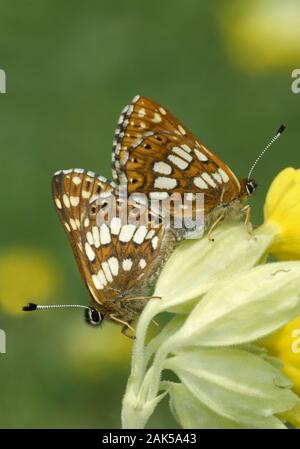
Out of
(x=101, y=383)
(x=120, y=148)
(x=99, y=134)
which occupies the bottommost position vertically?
(x=101, y=383)

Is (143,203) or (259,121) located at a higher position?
(143,203)

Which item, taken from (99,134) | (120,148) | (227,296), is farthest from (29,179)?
(227,296)

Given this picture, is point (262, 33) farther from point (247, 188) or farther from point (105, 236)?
point (105, 236)

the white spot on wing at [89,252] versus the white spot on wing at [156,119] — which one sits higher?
the white spot on wing at [156,119]

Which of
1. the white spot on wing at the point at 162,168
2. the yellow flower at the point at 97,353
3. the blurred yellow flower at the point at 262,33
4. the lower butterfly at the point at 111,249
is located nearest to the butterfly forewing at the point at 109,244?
Answer: the lower butterfly at the point at 111,249

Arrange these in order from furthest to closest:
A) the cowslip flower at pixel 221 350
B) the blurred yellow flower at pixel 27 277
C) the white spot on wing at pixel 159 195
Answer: the blurred yellow flower at pixel 27 277, the white spot on wing at pixel 159 195, the cowslip flower at pixel 221 350

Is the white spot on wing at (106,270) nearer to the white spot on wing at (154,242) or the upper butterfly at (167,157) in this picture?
the white spot on wing at (154,242)

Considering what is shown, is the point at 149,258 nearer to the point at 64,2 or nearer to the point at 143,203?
the point at 143,203

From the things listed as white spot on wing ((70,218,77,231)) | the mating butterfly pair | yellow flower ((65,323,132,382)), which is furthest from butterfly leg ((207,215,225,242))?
yellow flower ((65,323,132,382))
